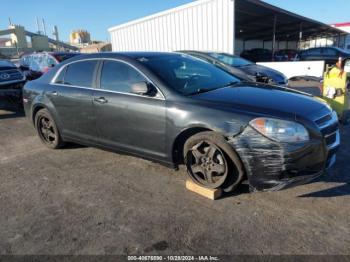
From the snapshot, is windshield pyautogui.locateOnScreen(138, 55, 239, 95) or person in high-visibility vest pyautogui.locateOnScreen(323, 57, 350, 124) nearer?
windshield pyautogui.locateOnScreen(138, 55, 239, 95)

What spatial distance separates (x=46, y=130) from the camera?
5.36 metres

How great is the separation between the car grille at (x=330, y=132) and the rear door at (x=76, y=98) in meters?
2.88

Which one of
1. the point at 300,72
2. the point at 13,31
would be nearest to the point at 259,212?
the point at 300,72

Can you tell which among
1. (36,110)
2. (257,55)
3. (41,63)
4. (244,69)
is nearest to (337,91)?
(244,69)

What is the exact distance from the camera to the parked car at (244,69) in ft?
30.1

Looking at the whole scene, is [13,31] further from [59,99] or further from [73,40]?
[59,99]

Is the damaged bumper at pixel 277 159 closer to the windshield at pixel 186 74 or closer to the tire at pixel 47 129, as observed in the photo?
the windshield at pixel 186 74

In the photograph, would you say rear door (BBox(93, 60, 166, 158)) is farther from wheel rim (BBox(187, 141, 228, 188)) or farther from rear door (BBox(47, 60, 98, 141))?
wheel rim (BBox(187, 141, 228, 188))

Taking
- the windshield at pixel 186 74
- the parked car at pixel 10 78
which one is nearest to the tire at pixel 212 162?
the windshield at pixel 186 74

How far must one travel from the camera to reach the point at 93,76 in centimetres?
440

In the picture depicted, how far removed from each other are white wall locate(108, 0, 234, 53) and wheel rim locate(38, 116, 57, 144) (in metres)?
10.9

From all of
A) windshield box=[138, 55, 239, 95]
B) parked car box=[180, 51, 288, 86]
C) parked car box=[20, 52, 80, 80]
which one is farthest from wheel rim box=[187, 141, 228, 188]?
parked car box=[20, 52, 80, 80]

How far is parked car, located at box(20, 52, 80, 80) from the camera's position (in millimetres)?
9891

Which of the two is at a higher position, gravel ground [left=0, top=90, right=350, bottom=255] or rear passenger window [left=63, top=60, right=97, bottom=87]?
rear passenger window [left=63, top=60, right=97, bottom=87]
